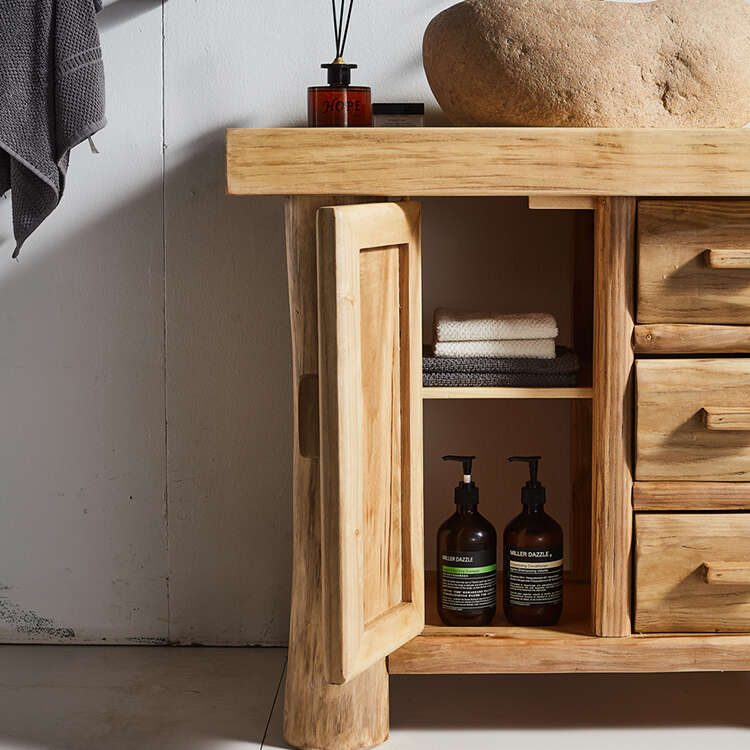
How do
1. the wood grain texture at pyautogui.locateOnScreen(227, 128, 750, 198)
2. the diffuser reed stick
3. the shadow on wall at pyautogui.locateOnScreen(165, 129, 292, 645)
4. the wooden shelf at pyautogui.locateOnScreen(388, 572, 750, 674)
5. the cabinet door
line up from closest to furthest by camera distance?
the cabinet door, the wood grain texture at pyautogui.locateOnScreen(227, 128, 750, 198), the wooden shelf at pyautogui.locateOnScreen(388, 572, 750, 674), the diffuser reed stick, the shadow on wall at pyautogui.locateOnScreen(165, 129, 292, 645)

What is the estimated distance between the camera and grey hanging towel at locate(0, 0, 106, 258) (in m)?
1.46

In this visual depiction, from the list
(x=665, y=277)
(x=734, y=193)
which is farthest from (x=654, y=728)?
(x=734, y=193)

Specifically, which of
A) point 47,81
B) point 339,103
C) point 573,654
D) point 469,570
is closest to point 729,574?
point 573,654

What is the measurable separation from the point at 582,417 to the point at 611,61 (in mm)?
558

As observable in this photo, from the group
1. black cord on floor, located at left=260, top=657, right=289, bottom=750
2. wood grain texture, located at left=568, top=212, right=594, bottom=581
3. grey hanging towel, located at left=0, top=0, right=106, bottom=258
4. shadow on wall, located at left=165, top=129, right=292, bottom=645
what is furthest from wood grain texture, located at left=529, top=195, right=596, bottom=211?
black cord on floor, located at left=260, top=657, right=289, bottom=750

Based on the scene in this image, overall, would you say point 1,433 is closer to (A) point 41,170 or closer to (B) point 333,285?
(A) point 41,170

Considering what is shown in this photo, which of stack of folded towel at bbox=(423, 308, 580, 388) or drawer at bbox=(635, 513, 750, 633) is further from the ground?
stack of folded towel at bbox=(423, 308, 580, 388)

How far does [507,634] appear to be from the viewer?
1.39 meters

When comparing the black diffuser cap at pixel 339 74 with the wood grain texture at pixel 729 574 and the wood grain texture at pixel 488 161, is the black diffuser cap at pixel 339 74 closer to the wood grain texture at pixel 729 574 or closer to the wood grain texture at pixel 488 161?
the wood grain texture at pixel 488 161

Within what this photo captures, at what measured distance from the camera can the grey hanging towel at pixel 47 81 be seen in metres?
1.46

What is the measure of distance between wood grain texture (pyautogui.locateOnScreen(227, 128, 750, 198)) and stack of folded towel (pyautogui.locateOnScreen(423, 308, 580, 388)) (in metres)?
0.21

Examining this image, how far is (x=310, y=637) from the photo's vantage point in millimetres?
1391

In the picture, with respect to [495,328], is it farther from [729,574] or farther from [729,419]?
[729,574]

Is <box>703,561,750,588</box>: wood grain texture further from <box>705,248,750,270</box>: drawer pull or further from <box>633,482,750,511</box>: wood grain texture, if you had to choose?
<box>705,248,750,270</box>: drawer pull
